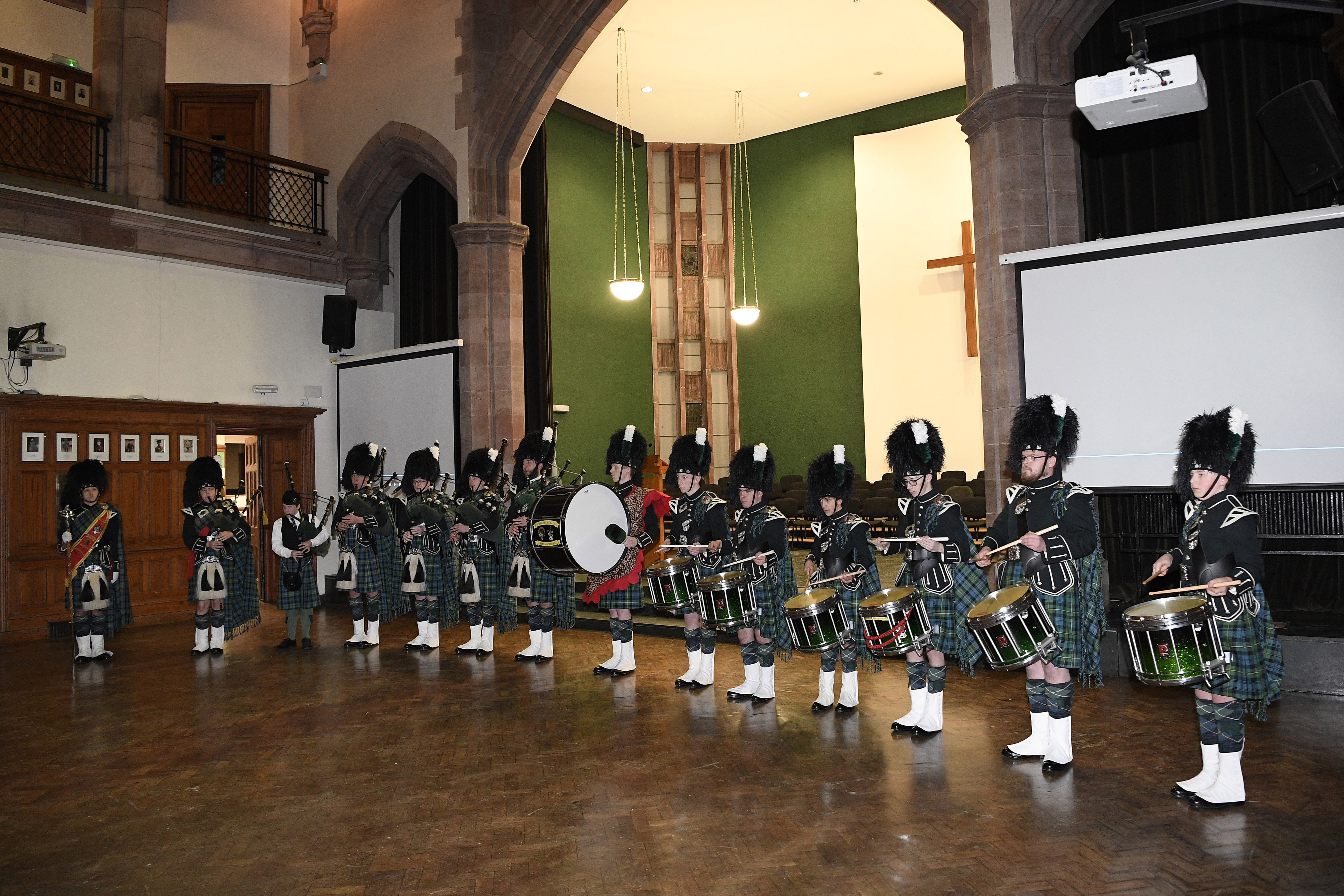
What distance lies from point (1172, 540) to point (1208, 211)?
2.13 metres

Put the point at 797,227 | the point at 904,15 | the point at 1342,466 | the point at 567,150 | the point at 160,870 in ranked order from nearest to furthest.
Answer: the point at 160,870 < the point at 1342,466 < the point at 904,15 < the point at 567,150 < the point at 797,227

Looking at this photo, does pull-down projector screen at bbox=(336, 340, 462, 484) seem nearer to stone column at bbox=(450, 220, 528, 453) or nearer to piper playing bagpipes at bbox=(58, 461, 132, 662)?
stone column at bbox=(450, 220, 528, 453)

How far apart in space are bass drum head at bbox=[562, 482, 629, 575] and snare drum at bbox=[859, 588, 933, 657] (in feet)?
6.26

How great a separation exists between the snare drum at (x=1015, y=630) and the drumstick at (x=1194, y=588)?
406 millimetres

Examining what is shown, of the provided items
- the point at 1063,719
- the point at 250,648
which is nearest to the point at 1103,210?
the point at 1063,719

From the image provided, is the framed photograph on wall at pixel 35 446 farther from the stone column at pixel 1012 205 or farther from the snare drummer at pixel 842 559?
the stone column at pixel 1012 205

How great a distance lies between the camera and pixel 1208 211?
6070 millimetres

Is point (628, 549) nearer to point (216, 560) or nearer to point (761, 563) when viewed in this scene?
point (761, 563)

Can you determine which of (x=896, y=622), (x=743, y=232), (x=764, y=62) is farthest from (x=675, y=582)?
(x=743, y=232)

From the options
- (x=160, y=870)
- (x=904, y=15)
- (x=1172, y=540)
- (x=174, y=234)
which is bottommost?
(x=160, y=870)

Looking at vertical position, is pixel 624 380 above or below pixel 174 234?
below

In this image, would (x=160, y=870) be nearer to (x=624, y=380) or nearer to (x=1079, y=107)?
(x=1079, y=107)

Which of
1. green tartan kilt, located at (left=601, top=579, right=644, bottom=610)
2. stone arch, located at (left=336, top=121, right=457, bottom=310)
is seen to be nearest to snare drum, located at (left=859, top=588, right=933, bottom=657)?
green tartan kilt, located at (left=601, top=579, right=644, bottom=610)

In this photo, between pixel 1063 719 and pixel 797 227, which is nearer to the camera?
pixel 1063 719
